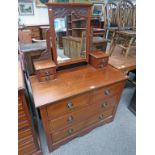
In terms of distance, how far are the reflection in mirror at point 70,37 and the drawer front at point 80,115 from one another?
554 mm

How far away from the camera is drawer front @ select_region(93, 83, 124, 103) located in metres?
1.22

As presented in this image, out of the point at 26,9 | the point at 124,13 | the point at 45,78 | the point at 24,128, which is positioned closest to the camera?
the point at 24,128

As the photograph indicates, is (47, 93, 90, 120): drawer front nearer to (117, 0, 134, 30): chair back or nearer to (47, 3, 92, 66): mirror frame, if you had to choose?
(47, 3, 92, 66): mirror frame

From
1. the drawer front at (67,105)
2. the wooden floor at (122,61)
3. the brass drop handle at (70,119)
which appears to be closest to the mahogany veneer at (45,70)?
the drawer front at (67,105)

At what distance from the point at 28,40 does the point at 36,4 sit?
87.9 inches

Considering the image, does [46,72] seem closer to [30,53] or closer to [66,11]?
[30,53]

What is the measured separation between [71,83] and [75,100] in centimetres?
17

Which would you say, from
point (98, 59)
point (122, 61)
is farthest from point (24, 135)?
point (122, 61)

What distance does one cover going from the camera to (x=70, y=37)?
1.33m

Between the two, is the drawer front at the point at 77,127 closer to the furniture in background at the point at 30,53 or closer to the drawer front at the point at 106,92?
the drawer front at the point at 106,92

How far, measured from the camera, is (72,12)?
118 cm

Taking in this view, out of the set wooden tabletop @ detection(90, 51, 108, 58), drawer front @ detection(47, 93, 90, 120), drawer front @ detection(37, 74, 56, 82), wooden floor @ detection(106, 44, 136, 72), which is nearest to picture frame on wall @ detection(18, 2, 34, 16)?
wooden floor @ detection(106, 44, 136, 72)
